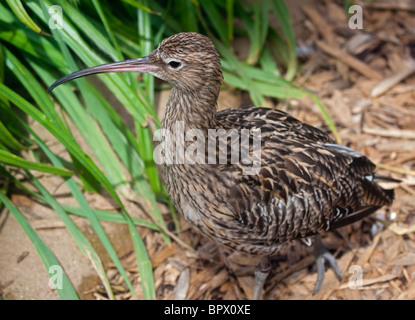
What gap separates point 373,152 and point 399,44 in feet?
5.79

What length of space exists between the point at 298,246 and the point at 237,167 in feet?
5.19

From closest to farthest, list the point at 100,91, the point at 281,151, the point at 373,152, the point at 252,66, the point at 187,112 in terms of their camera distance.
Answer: the point at 187,112
the point at 281,151
the point at 100,91
the point at 373,152
the point at 252,66

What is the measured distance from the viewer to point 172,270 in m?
4.73

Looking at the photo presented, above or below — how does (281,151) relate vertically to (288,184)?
above

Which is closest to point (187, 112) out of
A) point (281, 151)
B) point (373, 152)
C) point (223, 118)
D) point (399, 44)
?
point (223, 118)

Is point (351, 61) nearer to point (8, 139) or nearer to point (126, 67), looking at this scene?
point (126, 67)

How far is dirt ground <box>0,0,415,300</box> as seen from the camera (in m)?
4.45

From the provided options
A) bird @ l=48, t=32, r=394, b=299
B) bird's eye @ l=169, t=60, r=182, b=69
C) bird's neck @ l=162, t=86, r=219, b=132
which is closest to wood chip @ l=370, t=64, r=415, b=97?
bird @ l=48, t=32, r=394, b=299

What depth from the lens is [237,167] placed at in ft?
12.0

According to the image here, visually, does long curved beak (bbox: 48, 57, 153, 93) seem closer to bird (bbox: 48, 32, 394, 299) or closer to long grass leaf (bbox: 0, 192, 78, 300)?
bird (bbox: 48, 32, 394, 299)

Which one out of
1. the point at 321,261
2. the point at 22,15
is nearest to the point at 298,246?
the point at 321,261

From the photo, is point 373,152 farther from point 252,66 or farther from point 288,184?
point 288,184

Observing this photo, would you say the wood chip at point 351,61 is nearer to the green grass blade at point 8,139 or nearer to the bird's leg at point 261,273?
the bird's leg at point 261,273

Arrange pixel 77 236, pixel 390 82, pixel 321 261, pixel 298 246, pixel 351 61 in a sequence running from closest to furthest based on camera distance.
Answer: pixel 77 236 < pixel 321 261 < pixel 298 246 < pixel 390 82 < pixel 351 61
